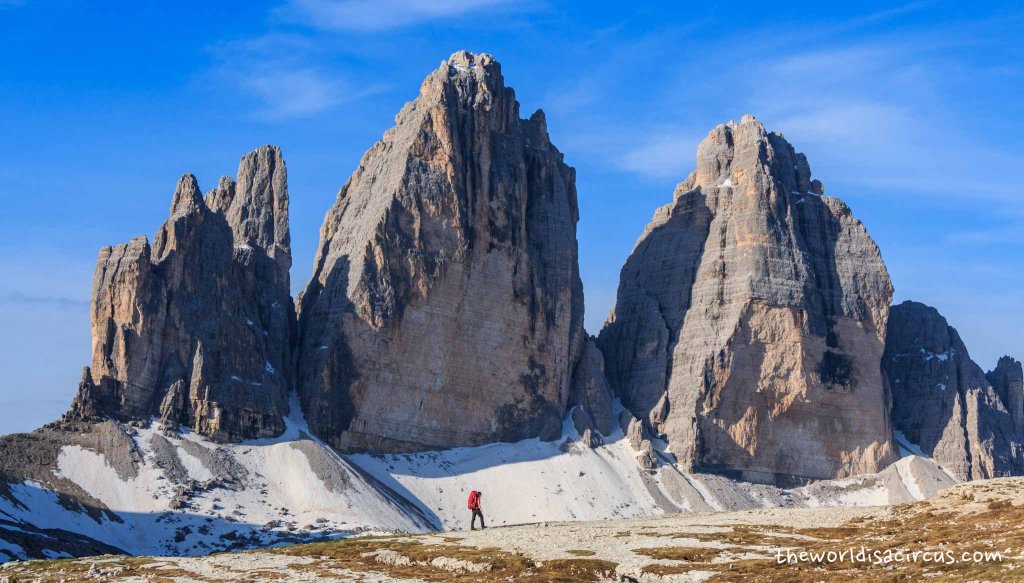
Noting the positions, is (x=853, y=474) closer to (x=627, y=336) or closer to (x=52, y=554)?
(x=627, y=336)

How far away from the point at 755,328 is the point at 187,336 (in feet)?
221

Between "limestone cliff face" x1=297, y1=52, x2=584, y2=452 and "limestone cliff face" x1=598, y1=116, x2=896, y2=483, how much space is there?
1155 cm

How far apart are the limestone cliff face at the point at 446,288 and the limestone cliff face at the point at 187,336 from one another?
23.9 feet

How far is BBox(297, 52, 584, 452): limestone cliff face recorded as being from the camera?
164375 millimetres

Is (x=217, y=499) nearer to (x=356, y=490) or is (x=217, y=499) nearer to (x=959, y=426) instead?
(x=356, y=490)

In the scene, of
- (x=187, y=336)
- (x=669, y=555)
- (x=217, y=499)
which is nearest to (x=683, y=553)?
(x=669, y=555)

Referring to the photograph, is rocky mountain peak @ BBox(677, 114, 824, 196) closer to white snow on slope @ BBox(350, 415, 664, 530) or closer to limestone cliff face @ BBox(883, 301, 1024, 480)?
limestone cliff face @ BBox(883, 301, 1024, 480)

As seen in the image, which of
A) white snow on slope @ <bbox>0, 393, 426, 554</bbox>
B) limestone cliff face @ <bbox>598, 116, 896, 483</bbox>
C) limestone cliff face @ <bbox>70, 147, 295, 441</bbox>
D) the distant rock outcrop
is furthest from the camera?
limestone cliff face @ <bbox>598, 116, 896, 483</bbox>

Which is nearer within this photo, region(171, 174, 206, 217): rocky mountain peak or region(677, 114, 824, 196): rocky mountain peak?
region(171, 174, 206, 217): rocky mountain peak

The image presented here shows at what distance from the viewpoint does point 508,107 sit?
18238cm

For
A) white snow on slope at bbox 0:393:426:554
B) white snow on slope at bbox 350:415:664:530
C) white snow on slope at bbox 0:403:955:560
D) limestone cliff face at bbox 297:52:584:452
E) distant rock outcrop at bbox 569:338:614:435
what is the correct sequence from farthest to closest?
distant rock outcrop at bbox 569:338:614:435
limestone cliff face at bbox 297:52:584:452
white snow on slope at bbox 350:415:664:530
white snow on slope at bbox 0:403:955:560
white snow on slope at bbox 0:393:426:554

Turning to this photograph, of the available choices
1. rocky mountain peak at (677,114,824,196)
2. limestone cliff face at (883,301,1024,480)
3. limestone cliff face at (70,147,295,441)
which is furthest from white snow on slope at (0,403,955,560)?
rocky mountain peak at (677,114,824,196)

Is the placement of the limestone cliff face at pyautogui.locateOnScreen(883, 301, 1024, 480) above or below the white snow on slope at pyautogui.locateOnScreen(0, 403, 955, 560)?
above

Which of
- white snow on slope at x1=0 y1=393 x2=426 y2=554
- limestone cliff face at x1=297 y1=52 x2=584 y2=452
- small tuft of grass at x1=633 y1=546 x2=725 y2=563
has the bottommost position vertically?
small tuft of grass at x1=633 y1=546 x2=725 y2=563
